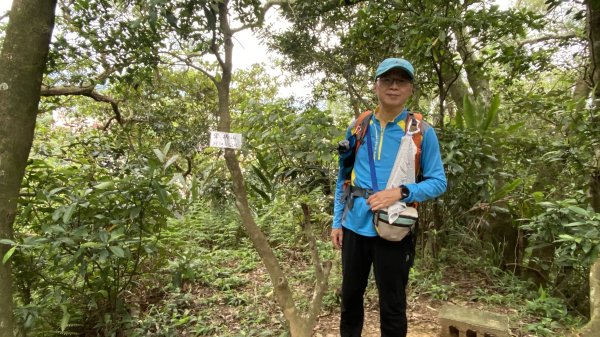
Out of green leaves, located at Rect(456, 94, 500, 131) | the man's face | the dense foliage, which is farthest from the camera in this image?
green leaves, located at Rect(456, 94, 500, 131)

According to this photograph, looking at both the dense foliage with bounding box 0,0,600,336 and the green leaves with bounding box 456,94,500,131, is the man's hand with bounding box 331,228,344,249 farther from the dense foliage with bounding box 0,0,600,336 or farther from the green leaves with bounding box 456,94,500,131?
the green leaves with bounding box 456,94,500,131

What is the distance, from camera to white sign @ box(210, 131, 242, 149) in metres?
2.03

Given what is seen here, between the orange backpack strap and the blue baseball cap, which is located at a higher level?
the blue baseball cap

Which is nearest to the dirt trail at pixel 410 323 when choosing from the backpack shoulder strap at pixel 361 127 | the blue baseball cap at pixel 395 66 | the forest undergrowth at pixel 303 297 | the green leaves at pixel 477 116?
the forest undergrowth at pixel 303 297

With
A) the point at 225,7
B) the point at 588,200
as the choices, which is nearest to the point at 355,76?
the point at 588,200

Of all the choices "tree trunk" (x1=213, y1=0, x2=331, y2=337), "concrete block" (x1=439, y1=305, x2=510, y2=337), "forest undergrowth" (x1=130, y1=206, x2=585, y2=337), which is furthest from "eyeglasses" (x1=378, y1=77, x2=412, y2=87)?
"forest undergrowth" (x1=130, y1=206, x2=585, y2=337)

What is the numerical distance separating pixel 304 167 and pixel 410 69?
137 cm

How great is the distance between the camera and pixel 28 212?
7.82 ft

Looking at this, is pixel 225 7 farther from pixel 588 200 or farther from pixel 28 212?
pixel 588 200

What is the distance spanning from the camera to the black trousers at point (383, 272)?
192cm

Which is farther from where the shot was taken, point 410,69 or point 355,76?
point 355,76

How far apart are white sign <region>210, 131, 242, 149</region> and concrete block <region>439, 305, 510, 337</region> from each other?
1913mm

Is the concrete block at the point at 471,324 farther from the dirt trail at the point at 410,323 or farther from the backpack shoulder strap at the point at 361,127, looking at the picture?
the backpack shoulder strap at the point at 361,127

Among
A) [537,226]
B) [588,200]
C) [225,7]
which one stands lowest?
[537,226]
